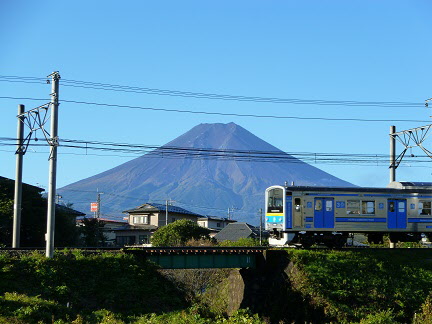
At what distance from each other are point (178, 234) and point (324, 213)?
30.5 m

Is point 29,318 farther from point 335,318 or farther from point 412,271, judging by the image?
point 412,271

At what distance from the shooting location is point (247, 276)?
1618 inches

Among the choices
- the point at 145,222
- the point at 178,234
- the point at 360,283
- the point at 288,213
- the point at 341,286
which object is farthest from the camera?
the point at 145,222

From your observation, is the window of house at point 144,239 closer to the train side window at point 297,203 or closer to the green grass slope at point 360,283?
the train side window at point 297,203

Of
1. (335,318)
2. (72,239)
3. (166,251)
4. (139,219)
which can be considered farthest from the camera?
(139,219)

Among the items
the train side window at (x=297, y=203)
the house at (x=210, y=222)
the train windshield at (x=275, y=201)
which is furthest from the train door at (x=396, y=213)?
the house at (x=210, y=222)

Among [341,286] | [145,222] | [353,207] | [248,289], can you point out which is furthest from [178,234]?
[341,286]

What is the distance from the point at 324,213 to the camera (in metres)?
38.9

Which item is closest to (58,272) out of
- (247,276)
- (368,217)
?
(247,276)

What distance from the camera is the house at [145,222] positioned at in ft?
281

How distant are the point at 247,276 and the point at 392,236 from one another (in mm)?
9953

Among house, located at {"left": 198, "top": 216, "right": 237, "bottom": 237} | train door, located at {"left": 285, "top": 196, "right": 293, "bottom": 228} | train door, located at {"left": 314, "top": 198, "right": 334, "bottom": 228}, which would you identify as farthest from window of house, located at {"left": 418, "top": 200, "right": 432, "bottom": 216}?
house, located at {"left": 198, "top": 216, "right": 237, "bottom": 237}

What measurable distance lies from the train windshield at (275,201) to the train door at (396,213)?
7.14 meters

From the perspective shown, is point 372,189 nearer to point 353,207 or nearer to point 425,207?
point 353,207
